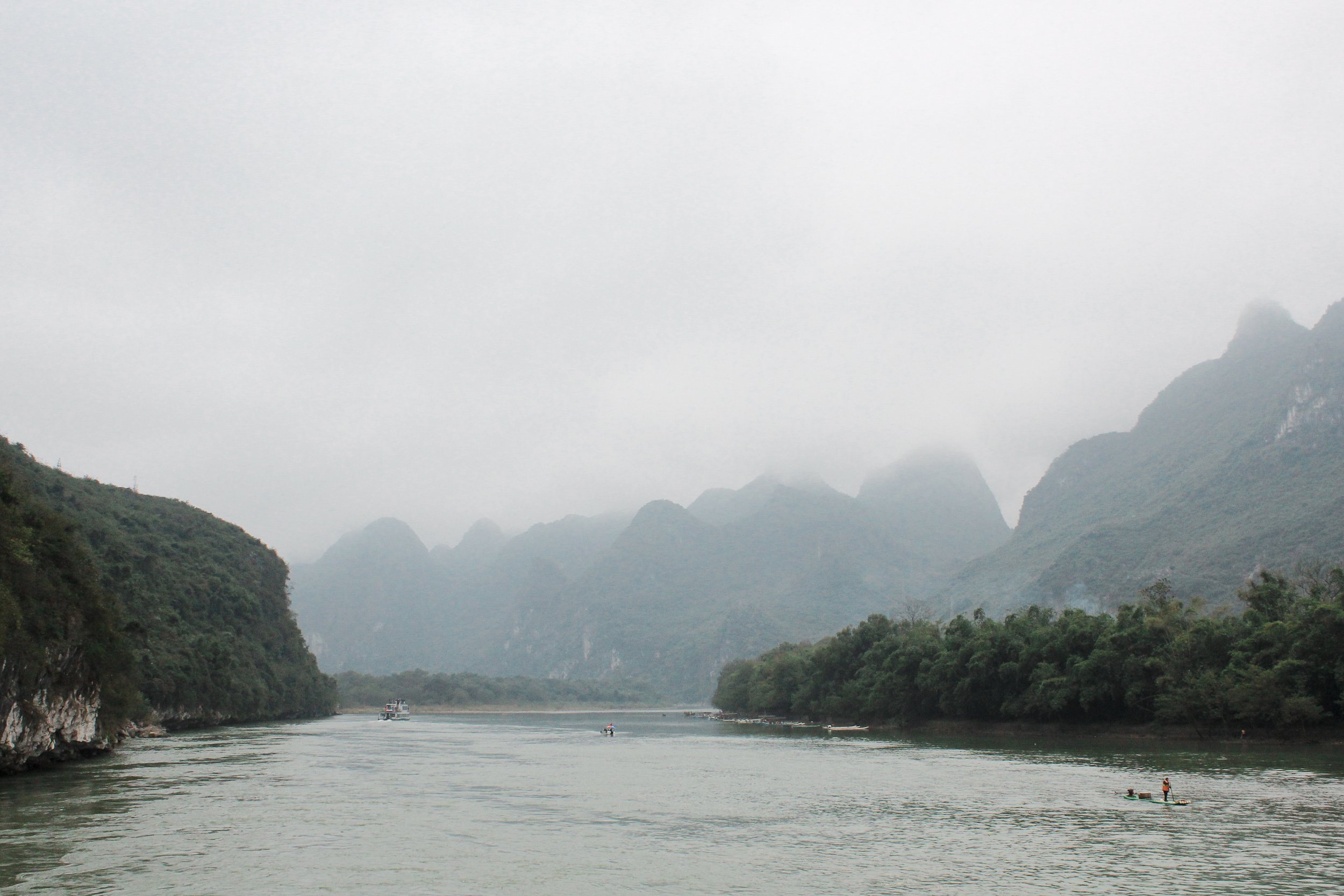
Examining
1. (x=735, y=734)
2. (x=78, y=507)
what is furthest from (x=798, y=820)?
(x=78, y=507)

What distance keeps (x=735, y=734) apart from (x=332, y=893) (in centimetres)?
8180

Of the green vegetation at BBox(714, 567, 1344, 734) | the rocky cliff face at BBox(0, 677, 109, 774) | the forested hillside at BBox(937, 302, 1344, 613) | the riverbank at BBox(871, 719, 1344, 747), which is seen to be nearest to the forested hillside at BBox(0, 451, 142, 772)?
the rocky cliff face at BBox(0, 677, 109, 774)

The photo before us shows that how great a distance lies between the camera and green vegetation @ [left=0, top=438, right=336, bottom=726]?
94.1m

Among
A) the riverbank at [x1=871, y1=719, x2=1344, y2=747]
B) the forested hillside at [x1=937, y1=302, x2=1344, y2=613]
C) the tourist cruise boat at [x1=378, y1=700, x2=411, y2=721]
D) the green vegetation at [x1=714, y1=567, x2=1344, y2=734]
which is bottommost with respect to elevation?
the tourist cruise boat at [x1=378, y1=700, x2=411, y2=721]

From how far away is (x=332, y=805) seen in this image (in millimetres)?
38969

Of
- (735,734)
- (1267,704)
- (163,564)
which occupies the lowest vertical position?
(735,734)

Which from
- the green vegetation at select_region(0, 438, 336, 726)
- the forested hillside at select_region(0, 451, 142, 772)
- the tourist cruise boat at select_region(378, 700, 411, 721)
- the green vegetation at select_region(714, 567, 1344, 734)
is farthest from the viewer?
the tourist cruise boat at select_region(378, 700, 411, 721)

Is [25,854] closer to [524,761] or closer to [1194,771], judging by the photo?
[524,761]

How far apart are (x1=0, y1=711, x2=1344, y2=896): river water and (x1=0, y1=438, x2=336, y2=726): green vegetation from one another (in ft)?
91.3

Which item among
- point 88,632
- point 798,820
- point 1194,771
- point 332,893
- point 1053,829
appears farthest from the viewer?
point 88,632

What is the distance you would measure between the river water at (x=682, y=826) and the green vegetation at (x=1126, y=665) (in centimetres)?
525

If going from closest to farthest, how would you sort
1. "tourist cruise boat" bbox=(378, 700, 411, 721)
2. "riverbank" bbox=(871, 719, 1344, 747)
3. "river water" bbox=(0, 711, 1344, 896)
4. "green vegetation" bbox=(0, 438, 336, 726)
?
"river water" bbox=(0, 711, 1344, 896)
"riverbank" bbox=(871, 719, 1344, 747)
"green vegetation" bbox=(0, 438, 336, 726)
"tourist cruise boat" bbox=(378, 700, 411, 721)

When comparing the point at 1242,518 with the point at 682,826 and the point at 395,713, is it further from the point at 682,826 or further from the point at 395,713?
the point at 682,826

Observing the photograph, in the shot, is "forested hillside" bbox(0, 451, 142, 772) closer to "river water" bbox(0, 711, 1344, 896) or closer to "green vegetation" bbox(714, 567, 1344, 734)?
"river water" bbox(0, 711, 1344, 896)
